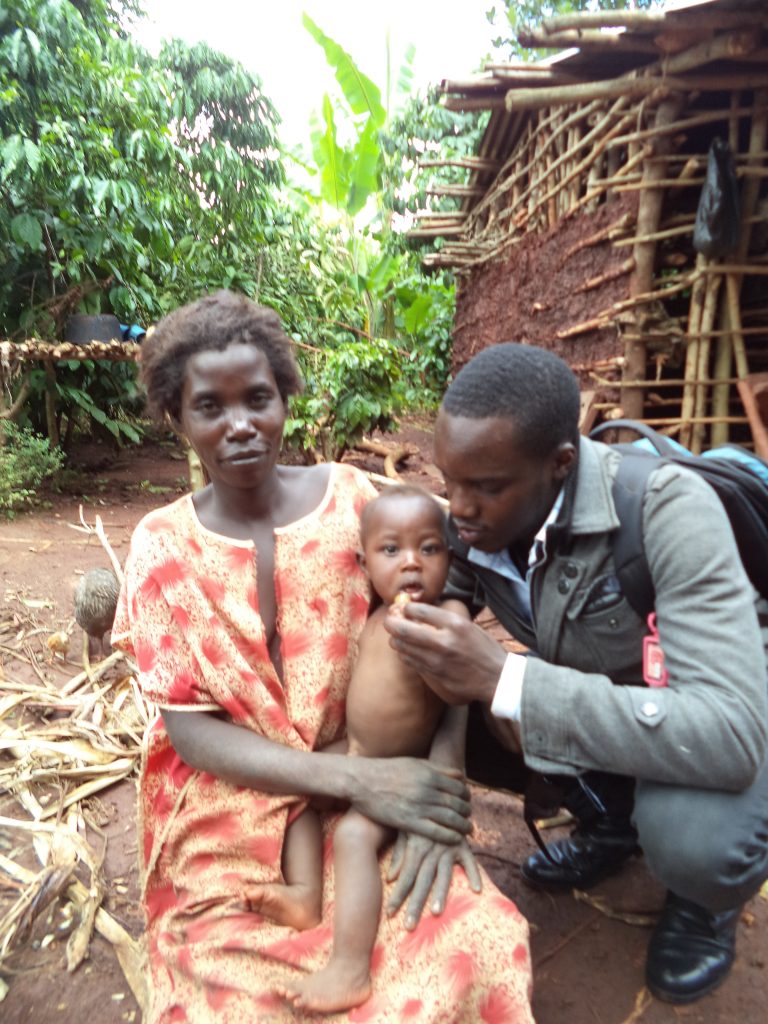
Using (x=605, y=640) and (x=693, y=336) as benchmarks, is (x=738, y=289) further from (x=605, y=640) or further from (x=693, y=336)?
(x=605, y=640)

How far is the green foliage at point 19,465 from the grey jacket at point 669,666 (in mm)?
5838

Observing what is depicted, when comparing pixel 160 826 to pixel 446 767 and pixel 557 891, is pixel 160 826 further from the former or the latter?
pixel 557 891

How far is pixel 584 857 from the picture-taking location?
83.4 inches

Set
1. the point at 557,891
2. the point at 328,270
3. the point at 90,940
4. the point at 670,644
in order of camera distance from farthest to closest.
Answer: the point at 328,270
the point at 557,891
the point at 90,940
the point at 670,644

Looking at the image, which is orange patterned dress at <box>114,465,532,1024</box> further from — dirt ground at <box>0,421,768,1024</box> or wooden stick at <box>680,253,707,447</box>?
wooden stick at <box>680,253,707,447</box>

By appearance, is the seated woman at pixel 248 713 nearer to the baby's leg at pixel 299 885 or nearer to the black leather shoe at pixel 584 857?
the baby's leg at pixel 299 885

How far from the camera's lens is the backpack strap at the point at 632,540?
151 cm

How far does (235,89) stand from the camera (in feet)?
32.0

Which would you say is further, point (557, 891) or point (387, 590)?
point (557, 891)

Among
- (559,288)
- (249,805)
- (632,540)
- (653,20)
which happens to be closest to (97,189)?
(559,288)

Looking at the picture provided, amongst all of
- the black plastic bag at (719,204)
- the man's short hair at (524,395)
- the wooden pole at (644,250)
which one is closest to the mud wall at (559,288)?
the wooden pole at (644,250)

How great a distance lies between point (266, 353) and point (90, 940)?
1.64 meters

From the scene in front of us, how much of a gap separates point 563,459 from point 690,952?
127 centimetres

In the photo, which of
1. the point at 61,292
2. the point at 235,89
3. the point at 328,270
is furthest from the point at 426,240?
the point at 61,292
